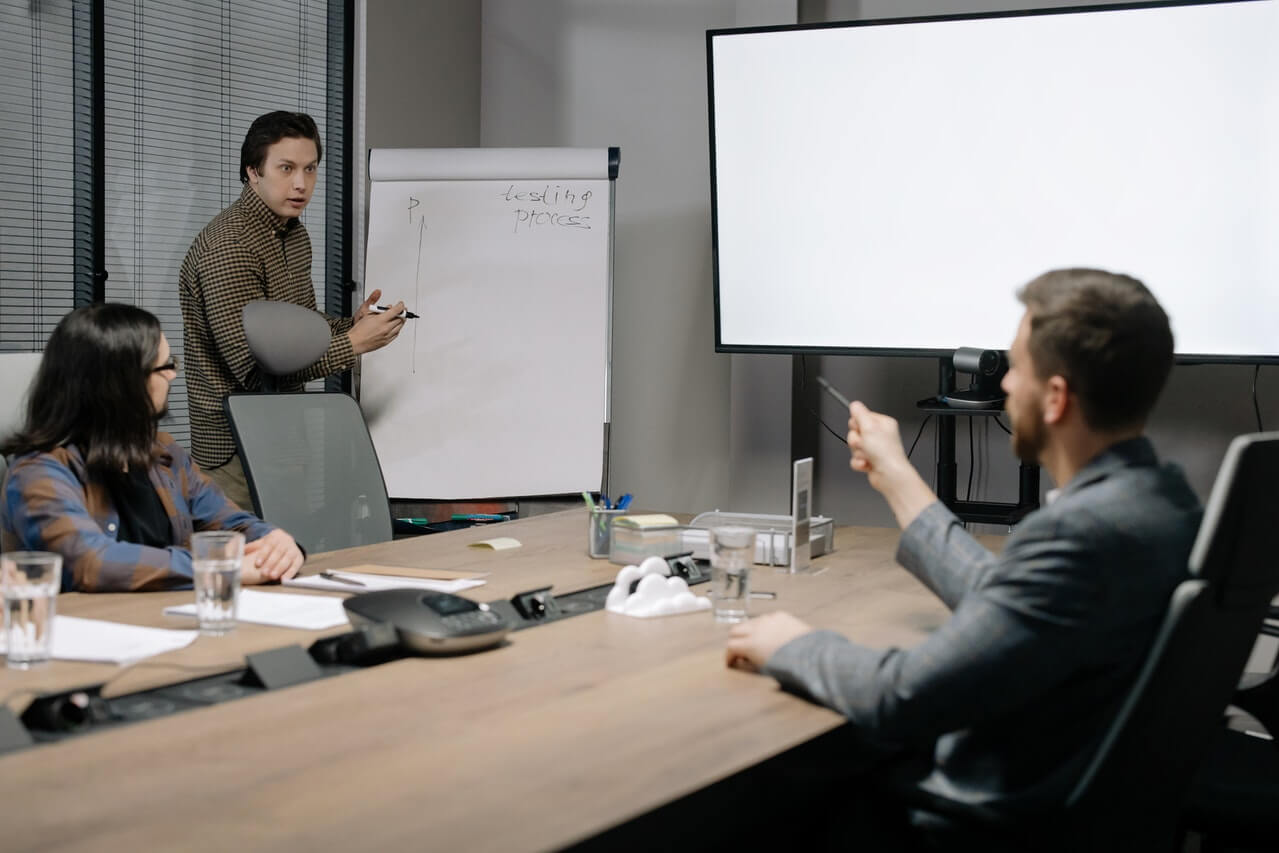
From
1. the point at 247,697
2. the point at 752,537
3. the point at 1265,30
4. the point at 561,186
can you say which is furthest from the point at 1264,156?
the point at 247,697

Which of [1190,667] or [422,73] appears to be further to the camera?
[422,73]

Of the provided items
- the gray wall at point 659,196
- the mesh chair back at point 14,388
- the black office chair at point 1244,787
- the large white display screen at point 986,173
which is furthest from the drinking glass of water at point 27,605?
the gray wall at point 659,196

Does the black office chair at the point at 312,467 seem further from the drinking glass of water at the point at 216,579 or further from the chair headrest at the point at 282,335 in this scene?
the drinking glass of water at the point at 216,579

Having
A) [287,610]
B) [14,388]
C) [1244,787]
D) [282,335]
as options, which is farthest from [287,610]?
[282,335]

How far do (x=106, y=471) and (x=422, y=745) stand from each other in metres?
1.14

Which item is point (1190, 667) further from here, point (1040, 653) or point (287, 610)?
point (287, 610)

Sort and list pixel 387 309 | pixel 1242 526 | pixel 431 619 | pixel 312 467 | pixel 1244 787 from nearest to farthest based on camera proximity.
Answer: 1. pixel 1242 526
2. pixel 431 619
3. pixel 1244 787
4. pixel 312 467
5. pixel 387 309

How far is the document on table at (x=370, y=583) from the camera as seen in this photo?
196cm

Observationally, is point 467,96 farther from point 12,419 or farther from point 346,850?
point 346,850

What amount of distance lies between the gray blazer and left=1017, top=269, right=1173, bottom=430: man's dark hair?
0.05 meters

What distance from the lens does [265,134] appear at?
3.67 m

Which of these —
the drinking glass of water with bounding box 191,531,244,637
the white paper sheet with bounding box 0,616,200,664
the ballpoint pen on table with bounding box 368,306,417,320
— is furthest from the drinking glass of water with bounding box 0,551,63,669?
the ballpoint pen on table with bounding box 368,306,417,320

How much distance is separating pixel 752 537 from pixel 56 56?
9.44ft

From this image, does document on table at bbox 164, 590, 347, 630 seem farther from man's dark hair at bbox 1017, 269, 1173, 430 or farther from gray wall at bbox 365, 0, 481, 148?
gray wall at bbox 365, 0, 481, 148
